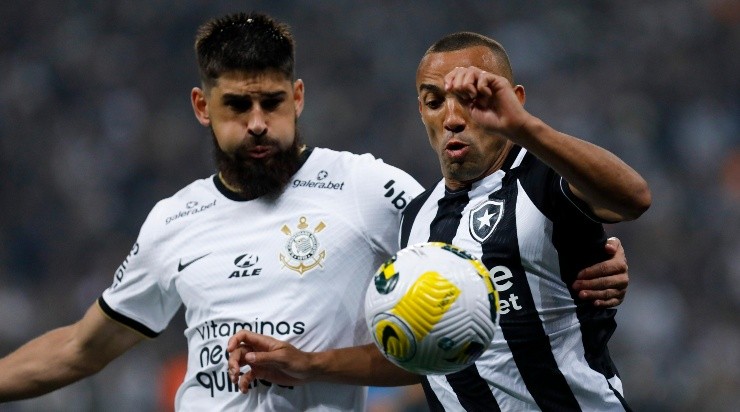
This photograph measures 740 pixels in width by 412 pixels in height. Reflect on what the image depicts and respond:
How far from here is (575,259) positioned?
351cm

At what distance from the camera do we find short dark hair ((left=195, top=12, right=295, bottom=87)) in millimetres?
4180

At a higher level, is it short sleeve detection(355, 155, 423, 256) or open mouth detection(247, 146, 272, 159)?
open mouth detection(247, 146, 272, 159)

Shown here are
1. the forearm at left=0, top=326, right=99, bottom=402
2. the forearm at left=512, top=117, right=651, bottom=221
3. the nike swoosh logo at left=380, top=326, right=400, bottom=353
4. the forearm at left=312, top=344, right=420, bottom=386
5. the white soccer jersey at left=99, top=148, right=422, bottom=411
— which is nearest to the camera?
the forearm at left=512, top=117, right=651, bottom=221

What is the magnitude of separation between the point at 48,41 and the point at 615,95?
7.02 m

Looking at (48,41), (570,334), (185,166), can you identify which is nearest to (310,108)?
Result: (185,166)

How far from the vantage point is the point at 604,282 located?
3527mm

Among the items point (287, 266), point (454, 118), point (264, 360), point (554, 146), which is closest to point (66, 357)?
point (287, 266)

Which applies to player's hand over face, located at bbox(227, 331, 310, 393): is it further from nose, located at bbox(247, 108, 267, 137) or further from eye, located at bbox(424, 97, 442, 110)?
eye, located at bbox(424, 97, 442, 110)

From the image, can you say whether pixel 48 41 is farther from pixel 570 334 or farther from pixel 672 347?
pixel 570 334

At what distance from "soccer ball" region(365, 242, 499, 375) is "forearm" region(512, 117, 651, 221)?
41cm

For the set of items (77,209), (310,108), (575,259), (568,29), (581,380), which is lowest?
(581,380)

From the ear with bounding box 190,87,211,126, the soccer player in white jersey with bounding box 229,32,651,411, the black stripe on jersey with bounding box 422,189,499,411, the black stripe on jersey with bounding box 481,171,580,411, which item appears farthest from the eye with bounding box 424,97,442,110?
the ear with bounding box 190,87,211,126

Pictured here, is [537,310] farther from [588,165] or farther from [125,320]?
[125,320]

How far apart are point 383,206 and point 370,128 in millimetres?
8157
